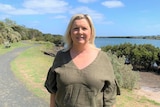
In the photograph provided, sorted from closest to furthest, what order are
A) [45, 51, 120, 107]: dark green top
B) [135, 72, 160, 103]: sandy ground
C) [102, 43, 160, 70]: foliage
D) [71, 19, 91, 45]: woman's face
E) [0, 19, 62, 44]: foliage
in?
[45, 51, 120, 107]: dark green top < [71, 19, 91, 45]: woman's face < [135, 72, 160, 103]: sandy ground < [102, 43, 160, 70]: foliage < [0, 19, 62, 44]: foliage

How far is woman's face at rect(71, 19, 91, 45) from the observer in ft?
8.27

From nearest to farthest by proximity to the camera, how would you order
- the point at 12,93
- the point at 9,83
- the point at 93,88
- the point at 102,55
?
the point at 93,88 < the point at 102,55 < the point at 12,93 < the point at 9,83

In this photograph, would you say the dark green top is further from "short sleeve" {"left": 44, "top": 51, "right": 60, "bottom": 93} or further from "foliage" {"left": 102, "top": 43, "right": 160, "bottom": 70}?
"foliage" {"left": 102, "top": 43, "right": 160, "bottom": 70}

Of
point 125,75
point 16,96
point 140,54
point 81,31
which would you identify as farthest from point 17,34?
point 81,31

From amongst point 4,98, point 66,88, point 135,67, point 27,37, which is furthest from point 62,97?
point 27,37

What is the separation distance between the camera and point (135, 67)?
81.1 feet

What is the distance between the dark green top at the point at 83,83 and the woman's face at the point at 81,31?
0.17 meters

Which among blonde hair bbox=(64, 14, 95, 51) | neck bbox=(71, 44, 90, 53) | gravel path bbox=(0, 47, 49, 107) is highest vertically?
blonde hair bbox=(64, 14, 95, 51)

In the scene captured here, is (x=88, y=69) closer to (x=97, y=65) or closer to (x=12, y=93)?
Result: (x=97, y=65)

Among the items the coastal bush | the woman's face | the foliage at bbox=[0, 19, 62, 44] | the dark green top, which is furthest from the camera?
the foliage at bbox=[0, 19, 62, 44]

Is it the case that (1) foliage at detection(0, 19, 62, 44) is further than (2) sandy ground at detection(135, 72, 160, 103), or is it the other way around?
(1) foliage at detection(0, 19, 62, 44)

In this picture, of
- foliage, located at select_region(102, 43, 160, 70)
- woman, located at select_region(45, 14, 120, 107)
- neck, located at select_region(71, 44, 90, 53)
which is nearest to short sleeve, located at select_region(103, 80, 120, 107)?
woman, located at select_region(45, 14, 120, 107)

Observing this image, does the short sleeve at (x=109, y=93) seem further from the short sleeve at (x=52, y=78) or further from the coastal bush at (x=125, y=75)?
the coastal bush at (x=125, y=75)

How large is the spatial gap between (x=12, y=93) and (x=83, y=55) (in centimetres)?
616
